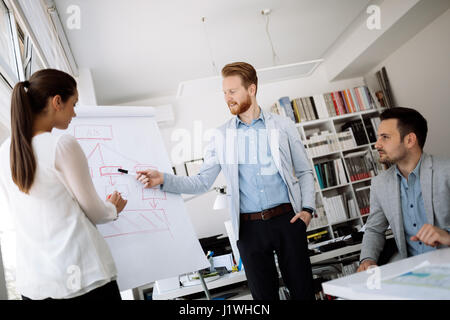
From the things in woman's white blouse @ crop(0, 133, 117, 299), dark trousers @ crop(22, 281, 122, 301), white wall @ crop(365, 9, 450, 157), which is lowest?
dark trousers @ crop(22, 281, 122, 301)

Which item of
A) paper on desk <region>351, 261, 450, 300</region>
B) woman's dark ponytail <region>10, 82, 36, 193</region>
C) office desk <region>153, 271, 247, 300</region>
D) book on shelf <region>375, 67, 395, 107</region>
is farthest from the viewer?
book on shelf <region>375, 67, 395, 107</region>

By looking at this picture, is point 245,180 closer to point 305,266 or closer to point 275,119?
point 275,119

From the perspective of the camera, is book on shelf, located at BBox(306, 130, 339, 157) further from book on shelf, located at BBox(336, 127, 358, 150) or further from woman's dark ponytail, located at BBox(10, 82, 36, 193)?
woman's dark ponytail, located at BBox(10, 82, 36, 193)

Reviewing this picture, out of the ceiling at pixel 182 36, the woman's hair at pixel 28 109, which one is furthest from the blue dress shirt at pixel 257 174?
the ceiling at pixel 182 36

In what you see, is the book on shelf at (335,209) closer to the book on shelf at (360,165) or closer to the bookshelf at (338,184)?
the bookshelf at (338,184)

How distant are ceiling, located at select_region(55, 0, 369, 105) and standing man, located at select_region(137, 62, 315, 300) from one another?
1.67 meters

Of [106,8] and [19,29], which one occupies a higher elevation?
[106,8]

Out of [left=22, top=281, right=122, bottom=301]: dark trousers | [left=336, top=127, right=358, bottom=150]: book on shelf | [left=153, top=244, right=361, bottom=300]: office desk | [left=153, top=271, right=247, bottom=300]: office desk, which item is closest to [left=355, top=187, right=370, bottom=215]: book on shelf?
[left=336, top=127, right=358, bottom=150]: book on shelf

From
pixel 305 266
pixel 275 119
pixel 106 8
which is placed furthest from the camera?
pixel 106 8

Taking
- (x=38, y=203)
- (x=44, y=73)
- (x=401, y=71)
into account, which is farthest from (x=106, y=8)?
(x=401, y=71)

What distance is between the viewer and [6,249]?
164 centimetres

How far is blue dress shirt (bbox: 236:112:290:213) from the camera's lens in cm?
168

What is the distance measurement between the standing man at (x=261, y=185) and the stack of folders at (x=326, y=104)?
2.89 metres
